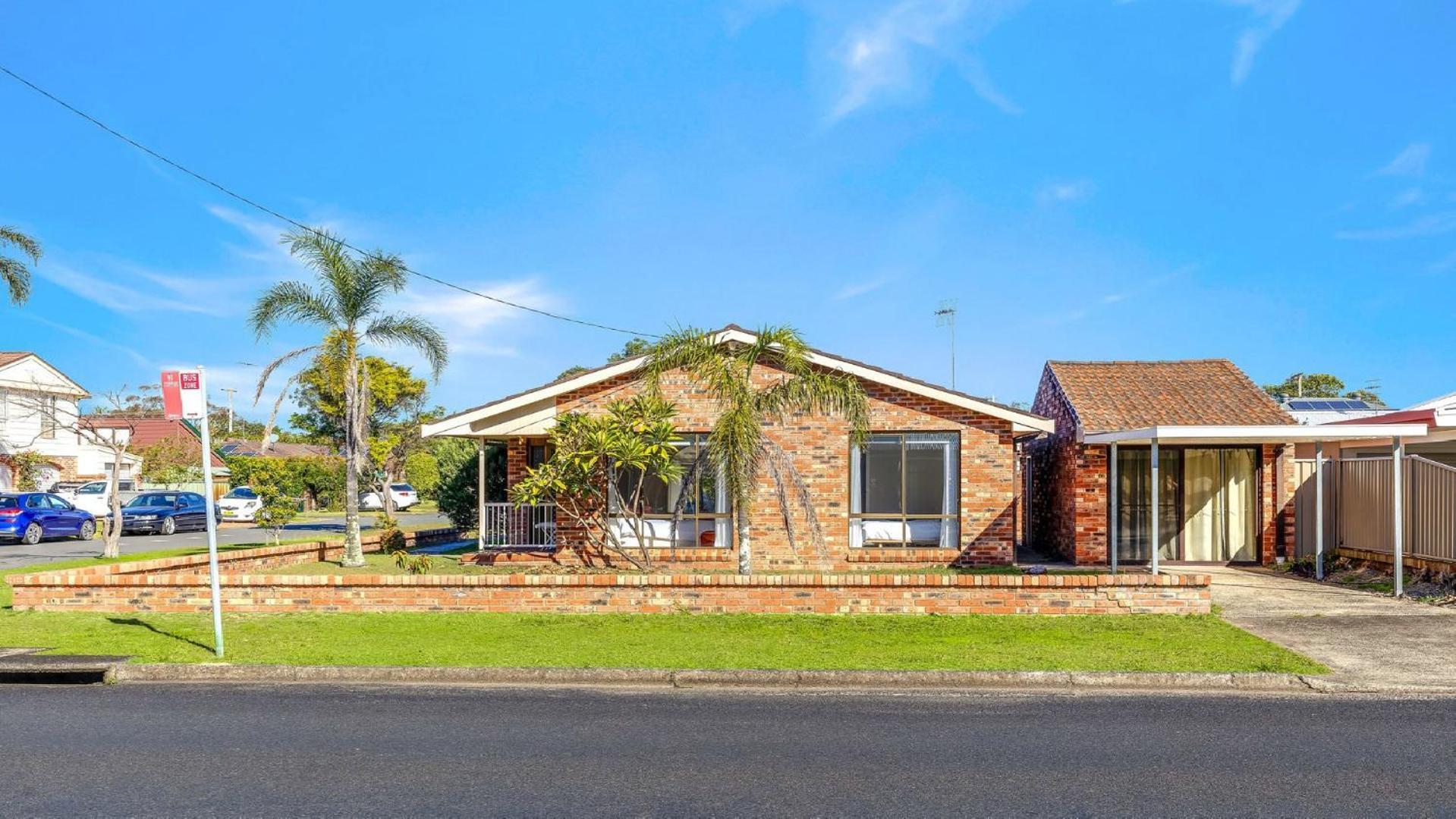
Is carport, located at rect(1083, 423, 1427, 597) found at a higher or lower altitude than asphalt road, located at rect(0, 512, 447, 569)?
higher

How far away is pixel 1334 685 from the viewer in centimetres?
834

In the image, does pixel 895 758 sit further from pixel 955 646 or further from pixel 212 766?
pixel 212 766

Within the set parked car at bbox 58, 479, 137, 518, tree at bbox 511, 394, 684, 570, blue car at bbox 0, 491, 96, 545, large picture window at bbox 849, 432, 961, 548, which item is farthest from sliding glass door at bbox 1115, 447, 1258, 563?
parked car at bbox 58, 479, 137, 518

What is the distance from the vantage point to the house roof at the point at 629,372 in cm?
1645

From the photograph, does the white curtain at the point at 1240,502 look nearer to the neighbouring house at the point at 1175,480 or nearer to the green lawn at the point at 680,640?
the neighbouring house at the point at 1175,480

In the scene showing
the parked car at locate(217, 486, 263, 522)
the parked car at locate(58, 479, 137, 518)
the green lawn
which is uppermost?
the green lawn

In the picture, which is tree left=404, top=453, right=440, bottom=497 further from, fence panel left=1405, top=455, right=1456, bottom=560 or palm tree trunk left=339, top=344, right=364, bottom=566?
→ fence panel left=1405, top=455, right=1456, bottom=560

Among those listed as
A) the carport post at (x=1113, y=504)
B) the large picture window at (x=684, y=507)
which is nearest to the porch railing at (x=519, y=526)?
the large picture window at (x=684, y=507)

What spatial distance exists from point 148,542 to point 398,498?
2598 centimetres

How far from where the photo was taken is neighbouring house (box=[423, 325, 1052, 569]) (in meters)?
16.6

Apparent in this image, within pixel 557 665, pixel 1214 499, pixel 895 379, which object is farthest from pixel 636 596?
pixel 1214 499

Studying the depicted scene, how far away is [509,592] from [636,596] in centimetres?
157

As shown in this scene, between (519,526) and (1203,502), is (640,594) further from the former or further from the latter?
(1203,502)

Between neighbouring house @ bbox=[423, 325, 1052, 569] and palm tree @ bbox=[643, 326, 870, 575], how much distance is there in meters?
1.54
